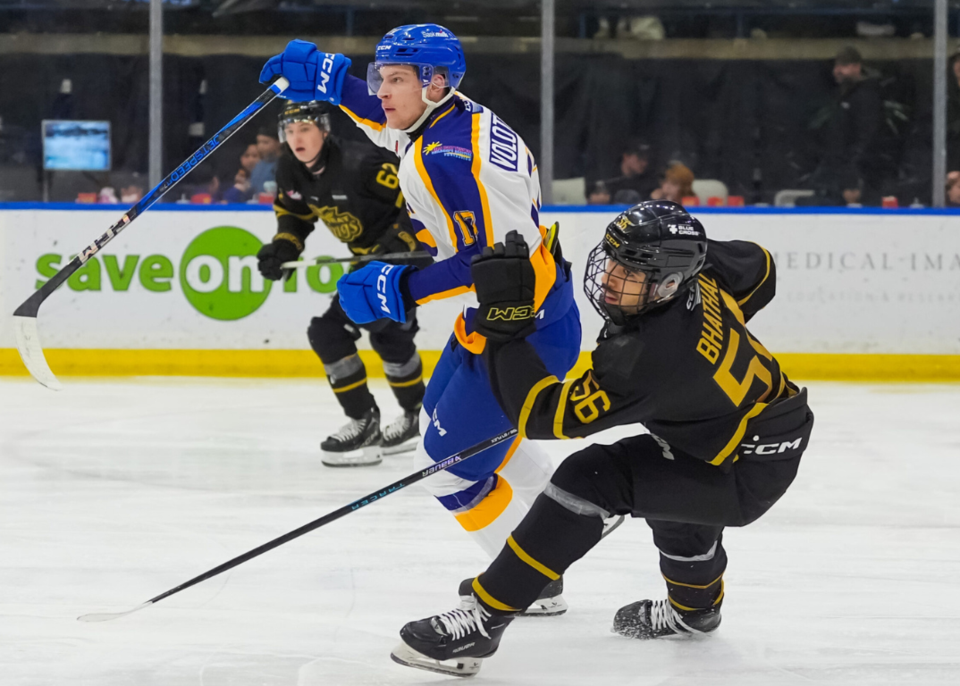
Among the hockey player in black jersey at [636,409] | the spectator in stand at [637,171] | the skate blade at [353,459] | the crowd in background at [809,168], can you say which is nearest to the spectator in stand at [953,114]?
the crowd in background at [809,168]

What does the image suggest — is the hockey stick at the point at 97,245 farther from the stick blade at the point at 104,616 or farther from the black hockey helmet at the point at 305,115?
the black hockey helmet at the point at 305,115

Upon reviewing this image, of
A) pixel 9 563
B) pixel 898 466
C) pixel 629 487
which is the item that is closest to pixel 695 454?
pixel 629 487

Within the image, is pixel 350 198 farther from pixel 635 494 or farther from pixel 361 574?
pixel 635 494

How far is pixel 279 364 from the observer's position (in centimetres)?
591

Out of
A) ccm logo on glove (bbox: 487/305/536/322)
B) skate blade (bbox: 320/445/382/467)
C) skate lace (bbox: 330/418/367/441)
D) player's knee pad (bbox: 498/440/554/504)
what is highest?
ccm logo on glove (bbox: 487/305/536/322)

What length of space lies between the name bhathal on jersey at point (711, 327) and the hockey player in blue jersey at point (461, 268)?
0.36 m

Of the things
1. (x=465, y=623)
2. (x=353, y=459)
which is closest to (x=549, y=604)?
(x=465, y=623)

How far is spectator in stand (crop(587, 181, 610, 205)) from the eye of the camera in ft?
19.8

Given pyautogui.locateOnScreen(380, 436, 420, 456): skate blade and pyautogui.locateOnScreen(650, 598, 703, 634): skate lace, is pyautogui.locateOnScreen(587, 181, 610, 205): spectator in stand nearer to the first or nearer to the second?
pyautogui.locateOnScreen(380, 436, 420, 456): skate blade

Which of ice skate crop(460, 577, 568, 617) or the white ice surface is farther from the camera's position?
ice skate crop(460, 577, 568, 617)

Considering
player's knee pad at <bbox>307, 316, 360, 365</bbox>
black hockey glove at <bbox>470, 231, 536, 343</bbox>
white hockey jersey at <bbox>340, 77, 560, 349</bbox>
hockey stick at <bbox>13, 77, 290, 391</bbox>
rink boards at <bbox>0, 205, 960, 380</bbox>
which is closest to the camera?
black hockey glove at <bbox>470, 231, 536, 343</bbox>

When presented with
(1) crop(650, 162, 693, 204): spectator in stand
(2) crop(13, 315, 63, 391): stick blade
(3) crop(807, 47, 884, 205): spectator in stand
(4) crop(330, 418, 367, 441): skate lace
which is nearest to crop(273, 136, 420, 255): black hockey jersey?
(4) crop(330, 418, 367, 441): skate lace

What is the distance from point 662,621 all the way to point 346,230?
229 cm

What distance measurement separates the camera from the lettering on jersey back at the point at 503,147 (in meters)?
2.32
